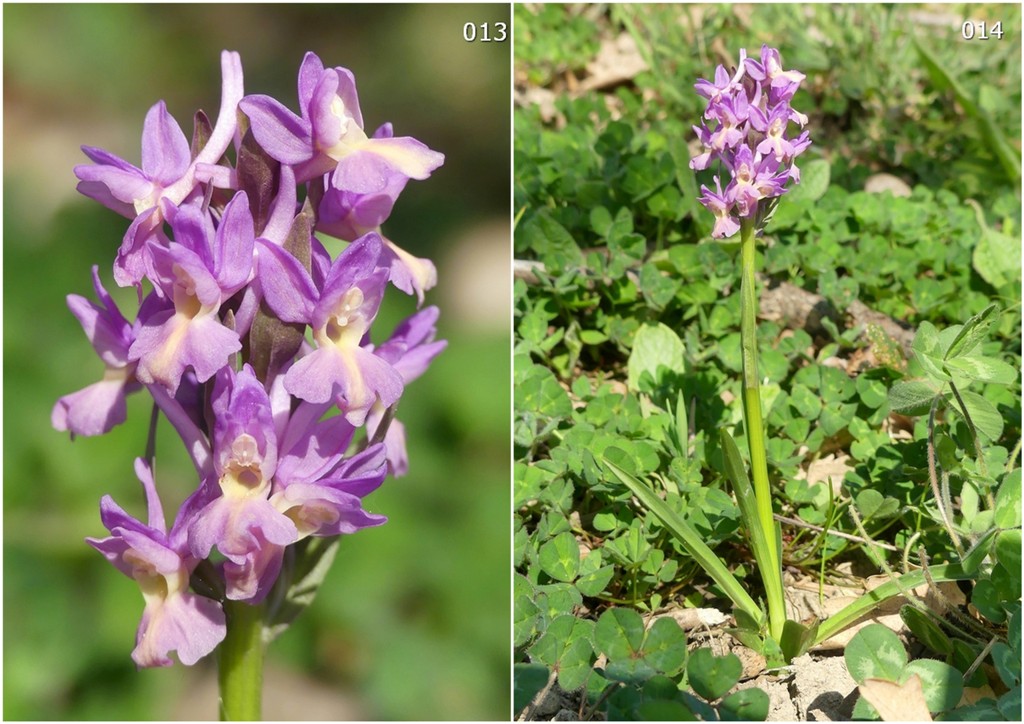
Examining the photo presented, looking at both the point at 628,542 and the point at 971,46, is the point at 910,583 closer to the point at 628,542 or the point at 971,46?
the point at 628,542

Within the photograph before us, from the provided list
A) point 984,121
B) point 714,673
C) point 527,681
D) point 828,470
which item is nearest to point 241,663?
point 527,681

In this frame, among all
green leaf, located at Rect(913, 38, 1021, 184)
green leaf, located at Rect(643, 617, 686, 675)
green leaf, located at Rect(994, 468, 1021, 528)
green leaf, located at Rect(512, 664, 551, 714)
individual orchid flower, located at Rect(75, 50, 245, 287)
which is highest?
green leaf, located at Rect(913, 38, 1021, 184)

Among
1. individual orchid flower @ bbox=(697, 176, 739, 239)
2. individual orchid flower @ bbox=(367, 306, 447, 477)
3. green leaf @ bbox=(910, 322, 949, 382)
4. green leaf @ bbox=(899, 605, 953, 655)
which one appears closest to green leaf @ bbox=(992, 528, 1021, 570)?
green leaf @ bbox=(899, 605, 953, 655)

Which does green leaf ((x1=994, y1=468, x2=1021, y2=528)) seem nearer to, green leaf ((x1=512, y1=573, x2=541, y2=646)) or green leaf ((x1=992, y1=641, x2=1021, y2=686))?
green leaf ((x1=992, y1=641, x2=1021, y2=686))

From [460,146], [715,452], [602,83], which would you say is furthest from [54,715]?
[602,83]

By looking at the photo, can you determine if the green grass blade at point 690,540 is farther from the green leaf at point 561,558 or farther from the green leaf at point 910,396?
the green leaf at point 910,396

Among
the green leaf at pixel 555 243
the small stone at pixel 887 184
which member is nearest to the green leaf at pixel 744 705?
the green leaf at pixel 555 243
